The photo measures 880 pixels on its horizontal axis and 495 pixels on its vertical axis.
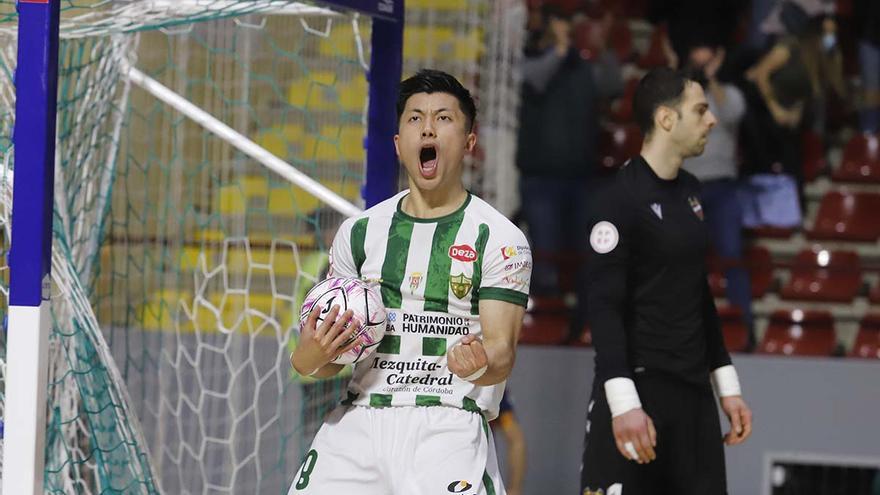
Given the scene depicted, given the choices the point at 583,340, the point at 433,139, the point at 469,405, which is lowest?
the point at 583,340

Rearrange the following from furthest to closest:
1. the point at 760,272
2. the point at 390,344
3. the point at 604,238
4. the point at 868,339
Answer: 1. the point at 760,272
2. the point at 868,339
3. the point at 604,238
4. the point at 390,344

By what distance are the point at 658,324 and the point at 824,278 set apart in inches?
190

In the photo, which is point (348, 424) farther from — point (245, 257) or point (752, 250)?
point (752, 250)

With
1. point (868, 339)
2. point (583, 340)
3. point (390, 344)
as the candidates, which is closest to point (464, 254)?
point (390, 344)

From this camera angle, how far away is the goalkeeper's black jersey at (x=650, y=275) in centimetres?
361

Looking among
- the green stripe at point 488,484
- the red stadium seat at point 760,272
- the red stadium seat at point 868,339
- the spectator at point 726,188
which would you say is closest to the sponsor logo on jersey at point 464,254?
the green stripe at point 488,484

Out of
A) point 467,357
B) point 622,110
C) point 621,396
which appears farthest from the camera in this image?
point 622,110

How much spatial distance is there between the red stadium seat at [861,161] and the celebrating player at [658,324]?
212 inches

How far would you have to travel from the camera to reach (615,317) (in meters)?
3.58

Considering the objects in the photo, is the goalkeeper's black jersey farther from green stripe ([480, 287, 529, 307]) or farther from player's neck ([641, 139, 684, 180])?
green stripe ([480, 287, 529, 307])

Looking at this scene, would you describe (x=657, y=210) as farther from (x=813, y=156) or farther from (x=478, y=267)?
(x=813, y=156)

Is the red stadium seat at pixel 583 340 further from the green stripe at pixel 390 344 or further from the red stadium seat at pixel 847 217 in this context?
the green stripe at pixel 390 344

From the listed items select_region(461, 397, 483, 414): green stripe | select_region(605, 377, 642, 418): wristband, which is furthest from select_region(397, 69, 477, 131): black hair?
select_region(605, 377, 642, 418): wristband

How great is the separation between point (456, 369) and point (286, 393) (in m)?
3.08
